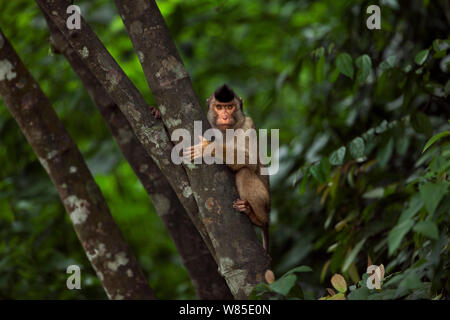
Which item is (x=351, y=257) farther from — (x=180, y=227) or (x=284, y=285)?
(x=284, y=285)

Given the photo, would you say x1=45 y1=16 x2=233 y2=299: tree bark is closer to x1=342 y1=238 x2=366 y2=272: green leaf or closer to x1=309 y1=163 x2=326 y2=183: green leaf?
x1=342 y1=238 x2=366 y2=272: green leaf

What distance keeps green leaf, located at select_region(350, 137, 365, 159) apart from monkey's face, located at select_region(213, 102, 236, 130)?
123cm

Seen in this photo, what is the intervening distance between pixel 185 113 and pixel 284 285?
1.17 m

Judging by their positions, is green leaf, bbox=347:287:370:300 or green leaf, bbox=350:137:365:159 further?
green leaf, bbox=350:137:365:159

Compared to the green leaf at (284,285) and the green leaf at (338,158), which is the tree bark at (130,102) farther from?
the green leaf at (338,158)

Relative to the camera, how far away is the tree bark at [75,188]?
4.18m

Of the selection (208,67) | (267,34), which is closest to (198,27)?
(208,67)

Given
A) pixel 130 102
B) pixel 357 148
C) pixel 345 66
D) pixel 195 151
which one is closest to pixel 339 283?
pixel 195 151

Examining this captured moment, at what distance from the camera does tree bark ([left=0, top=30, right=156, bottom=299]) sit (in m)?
4.18

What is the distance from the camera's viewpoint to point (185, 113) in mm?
3125

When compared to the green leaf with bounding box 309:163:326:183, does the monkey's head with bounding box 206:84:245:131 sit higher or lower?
higher

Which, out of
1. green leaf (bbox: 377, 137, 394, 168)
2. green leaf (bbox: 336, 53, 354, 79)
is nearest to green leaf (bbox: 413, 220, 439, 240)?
green leaf (bbox: 336, 53, 354, 79)

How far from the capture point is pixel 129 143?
450 cm

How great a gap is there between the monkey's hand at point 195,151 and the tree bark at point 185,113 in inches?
2.6
